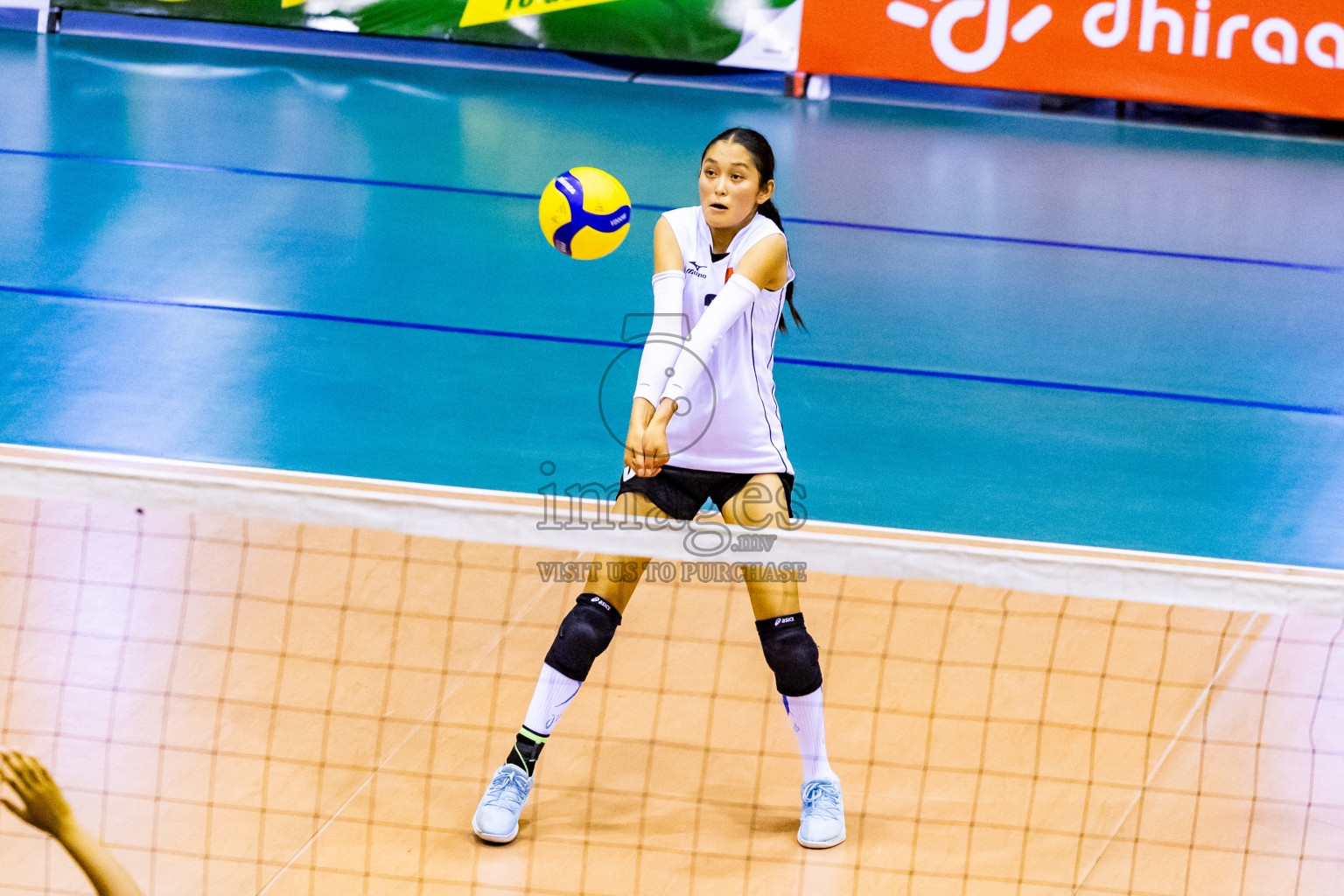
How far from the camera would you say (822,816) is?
11.6 feet

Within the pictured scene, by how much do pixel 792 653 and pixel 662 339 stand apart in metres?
0.85

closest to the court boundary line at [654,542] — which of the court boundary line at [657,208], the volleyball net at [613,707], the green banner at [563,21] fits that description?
the volleyball net at [613,707]

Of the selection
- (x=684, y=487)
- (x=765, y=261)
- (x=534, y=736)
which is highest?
(x=765, y=261)

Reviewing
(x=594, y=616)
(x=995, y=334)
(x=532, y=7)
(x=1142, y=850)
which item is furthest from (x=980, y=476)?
(x=532, y=7)

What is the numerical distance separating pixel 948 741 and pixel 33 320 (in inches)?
186

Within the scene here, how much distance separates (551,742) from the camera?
400cm

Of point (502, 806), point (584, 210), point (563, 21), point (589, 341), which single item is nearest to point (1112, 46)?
point (563, 21)

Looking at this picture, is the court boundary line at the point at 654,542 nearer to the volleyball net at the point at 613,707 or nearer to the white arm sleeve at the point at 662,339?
the volleyball net at the point at 613,707

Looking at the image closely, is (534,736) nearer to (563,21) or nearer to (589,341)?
(589,341)

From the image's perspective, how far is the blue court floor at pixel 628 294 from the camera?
18.5ft

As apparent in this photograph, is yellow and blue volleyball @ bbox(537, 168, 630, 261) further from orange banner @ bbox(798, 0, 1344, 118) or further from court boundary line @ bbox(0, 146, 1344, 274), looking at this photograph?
orange banner @ bbox(798, 0, 1344, 118)

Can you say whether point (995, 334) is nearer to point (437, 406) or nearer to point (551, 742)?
point (437, 406)

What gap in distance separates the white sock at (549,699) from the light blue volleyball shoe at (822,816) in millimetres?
663

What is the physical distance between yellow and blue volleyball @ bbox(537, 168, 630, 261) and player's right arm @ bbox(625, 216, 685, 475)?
2.21 feet
